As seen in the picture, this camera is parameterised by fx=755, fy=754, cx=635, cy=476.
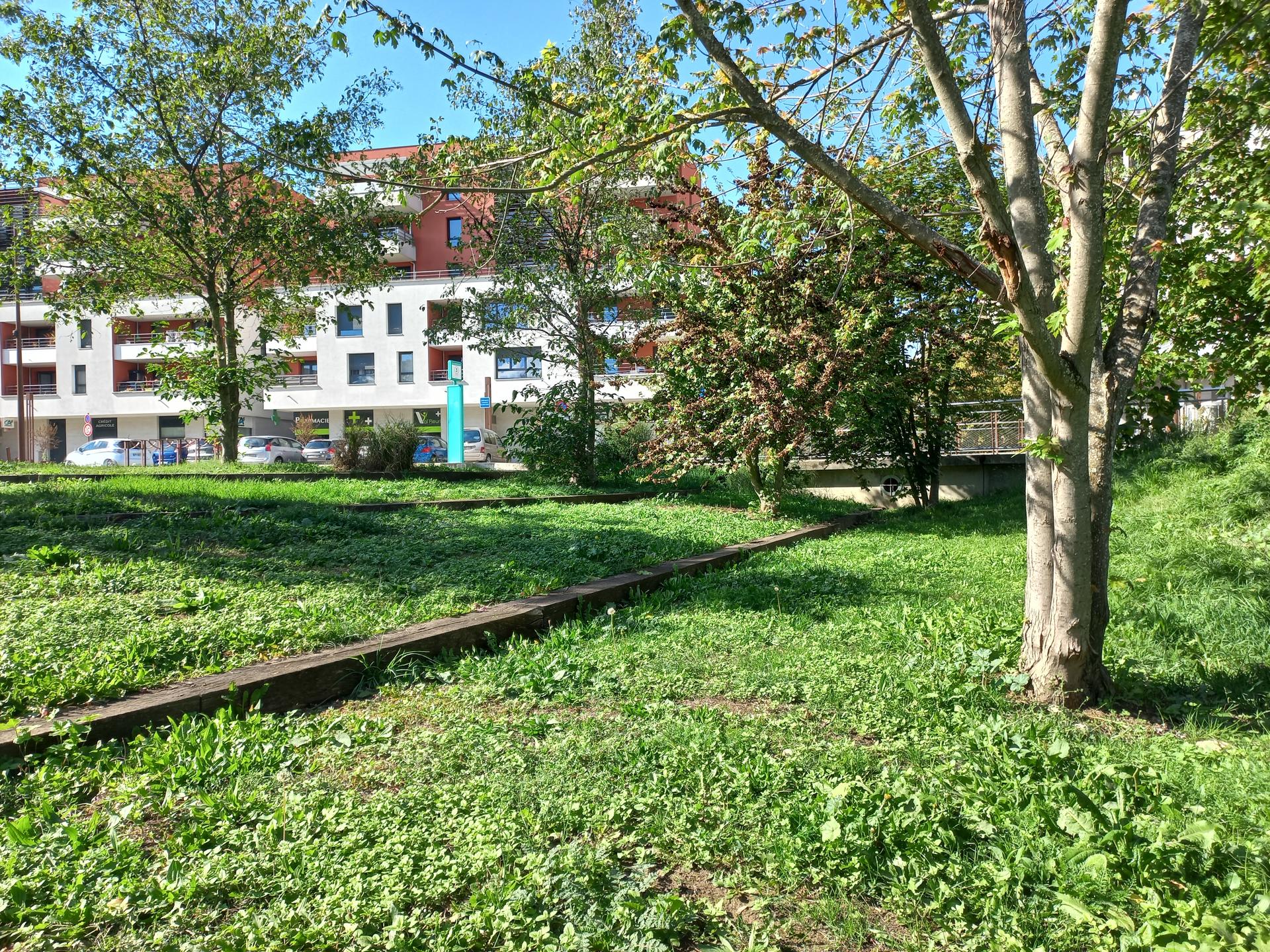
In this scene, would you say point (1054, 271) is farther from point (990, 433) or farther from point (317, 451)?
point (317, 451)

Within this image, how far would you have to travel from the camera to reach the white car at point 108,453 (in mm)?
32281

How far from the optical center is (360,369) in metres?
38.5

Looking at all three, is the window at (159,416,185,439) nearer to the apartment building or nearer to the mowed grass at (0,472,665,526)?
the apartment building

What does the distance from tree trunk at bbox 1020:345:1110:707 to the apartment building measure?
31.0m

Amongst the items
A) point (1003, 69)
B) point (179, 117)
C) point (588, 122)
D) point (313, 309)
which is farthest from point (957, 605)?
point (313, 309)

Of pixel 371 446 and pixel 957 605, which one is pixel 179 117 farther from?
pixel 957 605

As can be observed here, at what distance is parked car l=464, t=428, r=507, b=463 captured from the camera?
31672mm

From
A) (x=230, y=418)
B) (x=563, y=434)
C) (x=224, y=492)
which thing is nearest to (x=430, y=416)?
(x=230, y=418)

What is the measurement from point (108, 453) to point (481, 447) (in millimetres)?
16361

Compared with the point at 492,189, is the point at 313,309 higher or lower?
higher

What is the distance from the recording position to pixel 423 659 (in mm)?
4195

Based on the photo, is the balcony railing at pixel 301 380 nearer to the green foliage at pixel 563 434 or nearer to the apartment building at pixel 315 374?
the apartment building at pixel 315 374

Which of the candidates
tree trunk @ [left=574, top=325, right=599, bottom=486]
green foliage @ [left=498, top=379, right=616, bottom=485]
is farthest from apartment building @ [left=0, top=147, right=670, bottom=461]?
green foliage @ [left=498, top=379, right=616, bottom=485]

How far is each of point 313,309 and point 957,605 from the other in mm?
17436
